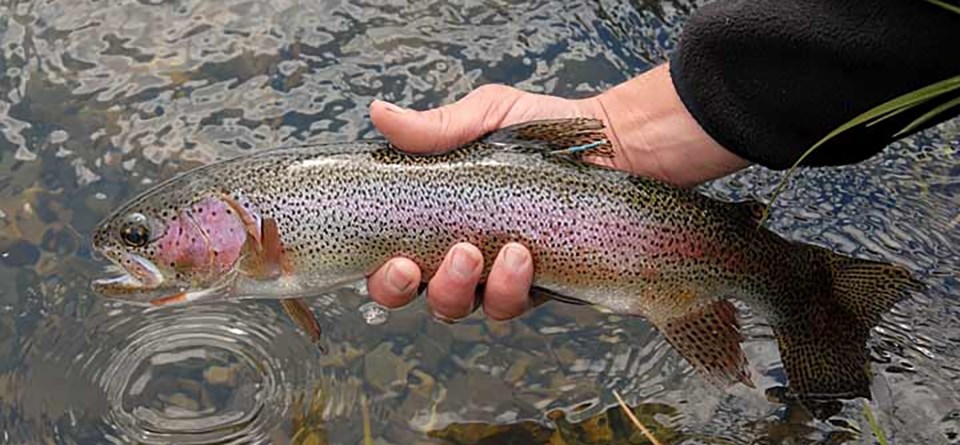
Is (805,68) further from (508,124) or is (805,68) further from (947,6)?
(508,124)

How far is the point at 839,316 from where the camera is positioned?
326 centimetres

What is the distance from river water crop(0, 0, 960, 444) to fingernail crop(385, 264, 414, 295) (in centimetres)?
75

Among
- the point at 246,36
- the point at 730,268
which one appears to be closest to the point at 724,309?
the point at 730,268

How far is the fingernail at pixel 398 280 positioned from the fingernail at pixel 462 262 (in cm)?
13

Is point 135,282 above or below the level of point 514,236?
below

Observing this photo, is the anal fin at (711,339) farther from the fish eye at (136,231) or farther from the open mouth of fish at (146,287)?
the fish eye at (136,231)

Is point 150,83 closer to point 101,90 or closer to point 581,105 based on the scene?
point 101,90

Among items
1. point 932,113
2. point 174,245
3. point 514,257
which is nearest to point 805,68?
point 932,113

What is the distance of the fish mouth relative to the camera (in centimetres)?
304

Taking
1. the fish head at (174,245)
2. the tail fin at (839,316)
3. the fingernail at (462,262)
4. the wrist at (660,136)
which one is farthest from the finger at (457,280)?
the tail fin at (839,316)

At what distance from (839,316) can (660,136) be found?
70 centimetres

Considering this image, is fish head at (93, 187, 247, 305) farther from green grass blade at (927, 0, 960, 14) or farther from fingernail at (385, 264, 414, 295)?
green grass blade at (927, 0, 960, 14)

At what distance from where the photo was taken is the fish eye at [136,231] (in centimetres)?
303

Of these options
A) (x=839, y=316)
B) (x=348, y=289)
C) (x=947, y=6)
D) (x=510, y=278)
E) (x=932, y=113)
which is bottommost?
(x=348, y=289)
